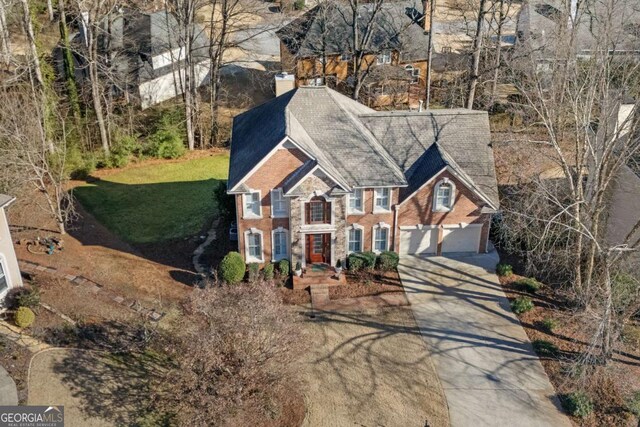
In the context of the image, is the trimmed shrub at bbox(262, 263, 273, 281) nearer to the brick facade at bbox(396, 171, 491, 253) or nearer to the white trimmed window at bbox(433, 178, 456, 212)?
the brick facade at bbox(396, 171, 491, 253)

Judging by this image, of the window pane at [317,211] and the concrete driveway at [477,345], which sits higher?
the window pane at [317,211]

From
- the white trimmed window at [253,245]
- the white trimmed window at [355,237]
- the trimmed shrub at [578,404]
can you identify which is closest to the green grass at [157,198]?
the white trimmed window at [253,245]

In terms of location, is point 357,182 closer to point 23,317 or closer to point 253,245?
point 253,245

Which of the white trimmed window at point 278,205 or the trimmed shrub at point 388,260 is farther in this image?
the trimmed shrub at point 388,260

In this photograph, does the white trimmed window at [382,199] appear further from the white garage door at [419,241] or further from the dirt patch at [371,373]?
the dirt patch at [371,373]

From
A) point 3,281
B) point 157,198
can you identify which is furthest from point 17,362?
point 157,198

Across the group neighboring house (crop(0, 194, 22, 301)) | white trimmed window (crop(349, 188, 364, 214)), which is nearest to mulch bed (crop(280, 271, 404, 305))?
white trimmed window (crop(349, 188, 364, 214))

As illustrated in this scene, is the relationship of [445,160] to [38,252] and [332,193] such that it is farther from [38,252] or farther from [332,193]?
[38,252]
